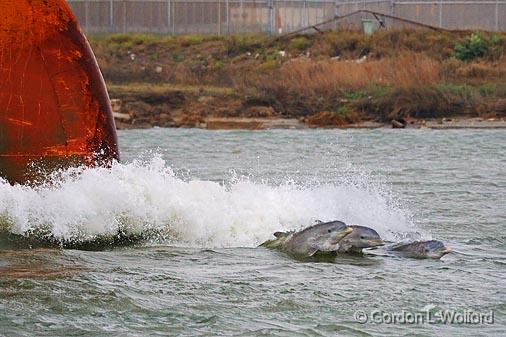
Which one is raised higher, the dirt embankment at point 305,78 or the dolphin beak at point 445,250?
the dolphin beak at point 445,250

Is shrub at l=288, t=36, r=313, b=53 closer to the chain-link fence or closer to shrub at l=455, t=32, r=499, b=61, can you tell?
the chain-link fence

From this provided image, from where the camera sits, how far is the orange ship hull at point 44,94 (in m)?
13.8

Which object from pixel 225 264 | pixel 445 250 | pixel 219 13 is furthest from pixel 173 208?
pixel 219 13

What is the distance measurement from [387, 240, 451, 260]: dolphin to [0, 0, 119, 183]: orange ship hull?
358 centimetres

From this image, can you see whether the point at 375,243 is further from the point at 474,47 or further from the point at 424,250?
the point at 474,47

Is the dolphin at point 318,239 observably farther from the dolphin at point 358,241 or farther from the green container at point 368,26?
the green container at point 368,26

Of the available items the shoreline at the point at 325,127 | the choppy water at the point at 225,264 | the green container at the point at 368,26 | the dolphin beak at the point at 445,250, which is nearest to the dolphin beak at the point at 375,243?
the choppy water at the point at 225,264

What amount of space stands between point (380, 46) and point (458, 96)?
21.5 ft

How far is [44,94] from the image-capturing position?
1391cm

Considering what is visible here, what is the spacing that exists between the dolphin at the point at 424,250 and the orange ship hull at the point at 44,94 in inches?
141

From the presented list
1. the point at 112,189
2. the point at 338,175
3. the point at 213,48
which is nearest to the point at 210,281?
the point at 112,189

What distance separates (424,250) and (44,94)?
4.32 meters

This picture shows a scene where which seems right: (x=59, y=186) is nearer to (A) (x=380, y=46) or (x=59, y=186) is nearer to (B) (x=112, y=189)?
(B) (x=112, y=189)

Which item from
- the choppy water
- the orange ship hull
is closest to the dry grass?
the choppy water
